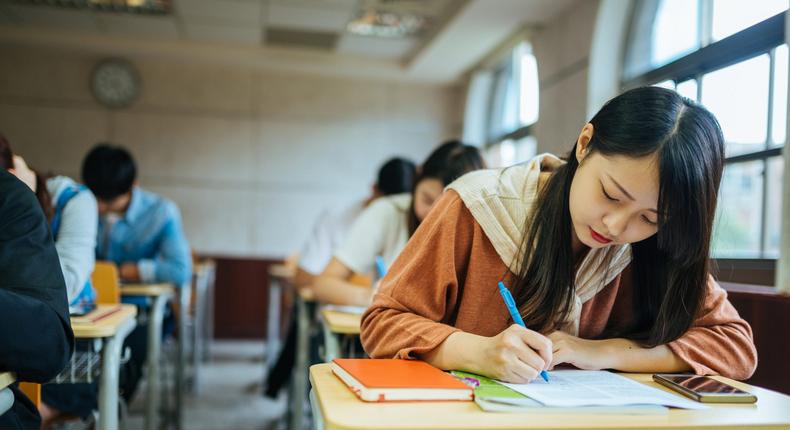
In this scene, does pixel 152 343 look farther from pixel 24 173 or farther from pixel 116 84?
pixel 116 84

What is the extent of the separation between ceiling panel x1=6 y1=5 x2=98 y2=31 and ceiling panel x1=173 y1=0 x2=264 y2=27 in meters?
0.87

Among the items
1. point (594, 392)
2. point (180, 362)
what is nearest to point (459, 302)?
point (594, 392)

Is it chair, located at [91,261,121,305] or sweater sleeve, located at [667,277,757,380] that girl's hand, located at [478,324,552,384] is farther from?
chair, located at [91,261,121,305]

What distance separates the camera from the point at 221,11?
5.54m

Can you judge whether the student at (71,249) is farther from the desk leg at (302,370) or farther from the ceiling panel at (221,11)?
the ceiling panel at (221,11)

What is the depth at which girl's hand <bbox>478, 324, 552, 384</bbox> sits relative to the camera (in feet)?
3.41

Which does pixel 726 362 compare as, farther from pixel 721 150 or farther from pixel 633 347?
pixel 721 150

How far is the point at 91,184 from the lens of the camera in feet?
11.0

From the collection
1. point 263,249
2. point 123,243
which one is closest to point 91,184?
point 123,243

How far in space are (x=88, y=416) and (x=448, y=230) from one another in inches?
57.4

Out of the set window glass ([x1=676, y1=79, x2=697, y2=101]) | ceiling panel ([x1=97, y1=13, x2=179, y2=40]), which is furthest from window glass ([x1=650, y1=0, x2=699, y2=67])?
ceiling panel ([x1=97, y1=13, x2=179, y2=40])

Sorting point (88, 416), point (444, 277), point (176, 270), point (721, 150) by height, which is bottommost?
point (88, 416)

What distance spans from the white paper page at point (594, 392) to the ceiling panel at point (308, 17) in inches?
182

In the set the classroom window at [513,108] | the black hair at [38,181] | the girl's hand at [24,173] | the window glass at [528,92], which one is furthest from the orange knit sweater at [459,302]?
the window glass at [528,92]
